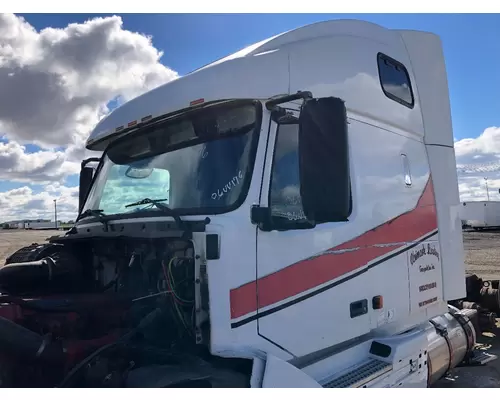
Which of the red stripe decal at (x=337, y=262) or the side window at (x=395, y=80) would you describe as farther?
the side window at (x=395, y=80)

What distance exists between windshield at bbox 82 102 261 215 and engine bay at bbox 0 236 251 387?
33 centimetres

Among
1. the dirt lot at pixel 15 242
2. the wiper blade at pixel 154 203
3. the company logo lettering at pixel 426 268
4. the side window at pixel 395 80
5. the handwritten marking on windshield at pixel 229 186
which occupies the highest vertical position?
the side window at pixel 395 80

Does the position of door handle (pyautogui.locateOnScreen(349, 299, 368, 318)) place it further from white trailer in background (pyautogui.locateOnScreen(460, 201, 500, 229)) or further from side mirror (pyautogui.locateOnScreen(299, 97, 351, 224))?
white trailer in background (pyautogui.locateOnScreen(460, 201, 500, 229))

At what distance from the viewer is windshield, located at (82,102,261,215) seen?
3.12 meters

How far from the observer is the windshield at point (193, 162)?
10.2 feet

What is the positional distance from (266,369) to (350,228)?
132cm

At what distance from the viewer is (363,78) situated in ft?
13.0

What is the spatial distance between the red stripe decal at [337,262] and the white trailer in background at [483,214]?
130ft

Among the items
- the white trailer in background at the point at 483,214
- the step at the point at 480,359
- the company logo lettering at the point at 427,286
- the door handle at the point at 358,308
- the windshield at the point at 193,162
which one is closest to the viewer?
the windshield at the point at 193,162

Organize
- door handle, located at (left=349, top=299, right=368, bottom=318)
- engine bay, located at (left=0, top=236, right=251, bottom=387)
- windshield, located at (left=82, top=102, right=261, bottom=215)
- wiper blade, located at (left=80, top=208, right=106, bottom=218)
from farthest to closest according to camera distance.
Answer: wiper blade, located at (left=80, top=208, right=106, bottom=218) → door handle, located at (left=349, top=299, right=368, bottom=318) → windshield, located at (left=82, top=102, right=261, bottom=215) → engine bay, located at (left=0, top=236, right=251, bottom=387)

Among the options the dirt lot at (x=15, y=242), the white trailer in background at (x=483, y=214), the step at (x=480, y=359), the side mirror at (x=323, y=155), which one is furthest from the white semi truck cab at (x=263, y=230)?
the white trailer in background at (x=483, y=214)

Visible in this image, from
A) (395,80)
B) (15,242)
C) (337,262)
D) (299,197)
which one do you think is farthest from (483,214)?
(299,197)

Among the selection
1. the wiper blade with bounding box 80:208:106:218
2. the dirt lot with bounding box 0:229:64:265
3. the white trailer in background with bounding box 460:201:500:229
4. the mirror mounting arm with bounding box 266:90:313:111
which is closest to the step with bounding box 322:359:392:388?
the mirror mounting arm with bounding box 266:90:313:111

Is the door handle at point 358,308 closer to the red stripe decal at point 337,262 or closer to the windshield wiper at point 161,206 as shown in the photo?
the red stripe decal at point 337,262
